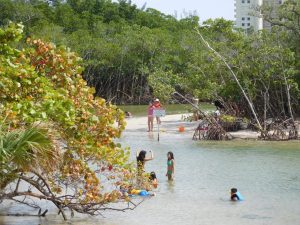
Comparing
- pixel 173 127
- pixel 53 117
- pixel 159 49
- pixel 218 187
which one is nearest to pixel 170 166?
pixel 218 187

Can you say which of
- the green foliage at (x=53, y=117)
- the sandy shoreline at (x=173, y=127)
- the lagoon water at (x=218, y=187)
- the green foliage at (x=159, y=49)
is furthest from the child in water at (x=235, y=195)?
the sandy shoreline at (x=173, y=127)

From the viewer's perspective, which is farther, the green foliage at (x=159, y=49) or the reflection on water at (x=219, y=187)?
the green foliage at (x=159, y=49)

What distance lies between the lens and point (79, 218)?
41.7 feet

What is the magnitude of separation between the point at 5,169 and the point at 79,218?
3.50 m

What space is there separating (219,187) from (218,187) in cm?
2

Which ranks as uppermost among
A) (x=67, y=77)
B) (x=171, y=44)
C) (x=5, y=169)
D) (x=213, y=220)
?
(x=171, y=44)

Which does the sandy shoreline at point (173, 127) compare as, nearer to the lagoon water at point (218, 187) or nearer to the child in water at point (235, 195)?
the lagoon water at point (218, 187)

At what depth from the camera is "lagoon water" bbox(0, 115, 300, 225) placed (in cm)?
1289

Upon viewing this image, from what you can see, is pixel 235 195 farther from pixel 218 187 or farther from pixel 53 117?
pixel 53 117

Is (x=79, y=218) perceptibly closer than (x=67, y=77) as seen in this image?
No

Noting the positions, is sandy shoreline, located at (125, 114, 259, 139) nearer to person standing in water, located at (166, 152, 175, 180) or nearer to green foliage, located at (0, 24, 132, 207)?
person standing in water, located at (166, 152, 175, 180)

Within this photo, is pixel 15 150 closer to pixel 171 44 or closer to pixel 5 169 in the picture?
pixel 5 169

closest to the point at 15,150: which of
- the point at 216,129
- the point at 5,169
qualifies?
the point at 5,169

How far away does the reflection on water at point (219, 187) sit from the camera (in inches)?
510
